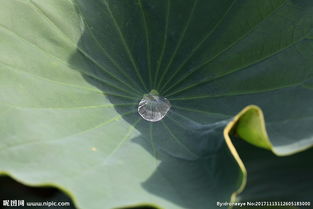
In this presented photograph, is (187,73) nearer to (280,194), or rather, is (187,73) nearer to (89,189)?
(280,194)

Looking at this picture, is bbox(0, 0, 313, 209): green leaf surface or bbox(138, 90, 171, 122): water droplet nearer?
bbox(0, 0, 313, 209): green leaf surface

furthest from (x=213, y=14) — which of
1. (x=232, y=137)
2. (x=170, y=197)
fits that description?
(x=170, y=197)

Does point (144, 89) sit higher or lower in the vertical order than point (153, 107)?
higher

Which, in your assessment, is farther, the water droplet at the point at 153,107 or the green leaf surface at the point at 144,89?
the water droplet at the point at 153,107
